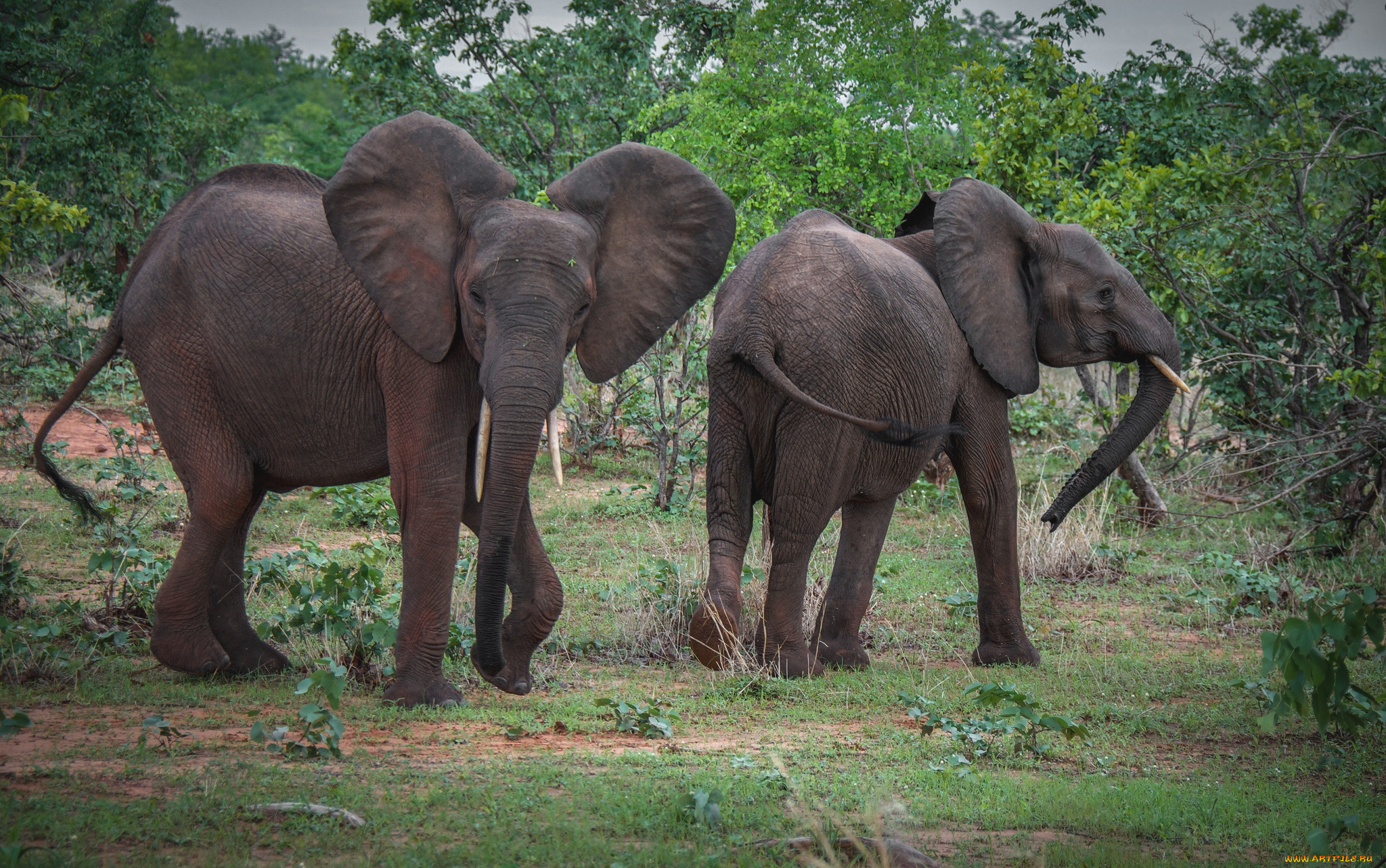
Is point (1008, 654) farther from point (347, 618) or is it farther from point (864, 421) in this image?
point (347, 618)

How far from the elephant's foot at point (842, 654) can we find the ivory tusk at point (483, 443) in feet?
8.42

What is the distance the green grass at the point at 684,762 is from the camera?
12.7 feet

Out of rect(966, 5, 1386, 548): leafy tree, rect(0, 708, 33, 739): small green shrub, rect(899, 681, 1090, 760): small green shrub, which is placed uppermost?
rect(966, 5, 1386, 548): leafy tree

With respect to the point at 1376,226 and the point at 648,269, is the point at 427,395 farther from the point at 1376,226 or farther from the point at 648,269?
the point at 1376,226

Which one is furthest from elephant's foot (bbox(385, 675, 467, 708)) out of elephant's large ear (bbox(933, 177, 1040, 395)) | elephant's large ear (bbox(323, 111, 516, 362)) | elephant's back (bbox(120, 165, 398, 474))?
elephant's large ear (bbox(933, 177, 1040, 395))

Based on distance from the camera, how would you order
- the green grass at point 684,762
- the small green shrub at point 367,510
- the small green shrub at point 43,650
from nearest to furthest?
the green grass at point 684,762 < the small green shrub at point 43,650 < the small green shrub at point 367,510

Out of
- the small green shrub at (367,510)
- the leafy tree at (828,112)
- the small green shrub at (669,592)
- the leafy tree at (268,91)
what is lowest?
the small green shrub at (669,592)

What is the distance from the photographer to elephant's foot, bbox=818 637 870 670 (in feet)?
23.5

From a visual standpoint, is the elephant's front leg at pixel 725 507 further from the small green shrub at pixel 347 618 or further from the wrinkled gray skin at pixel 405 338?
the small green shrub at pixel 347 618

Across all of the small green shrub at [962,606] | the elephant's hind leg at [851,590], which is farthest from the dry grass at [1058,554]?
the elephant's hind leg at [851,590]

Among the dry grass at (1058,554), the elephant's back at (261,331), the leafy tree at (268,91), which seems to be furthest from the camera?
the leafy tree at (268,91)

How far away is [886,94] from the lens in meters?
12.9

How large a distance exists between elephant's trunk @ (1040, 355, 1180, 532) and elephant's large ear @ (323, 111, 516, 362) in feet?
12.8

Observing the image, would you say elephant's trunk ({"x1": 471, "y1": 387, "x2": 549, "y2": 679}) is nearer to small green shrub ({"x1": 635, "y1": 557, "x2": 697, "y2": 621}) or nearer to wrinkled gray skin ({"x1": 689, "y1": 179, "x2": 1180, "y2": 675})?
wrinkled gray skin ({"x1": 689, "y1": 179, "x2": 1180, "y2": 675})
